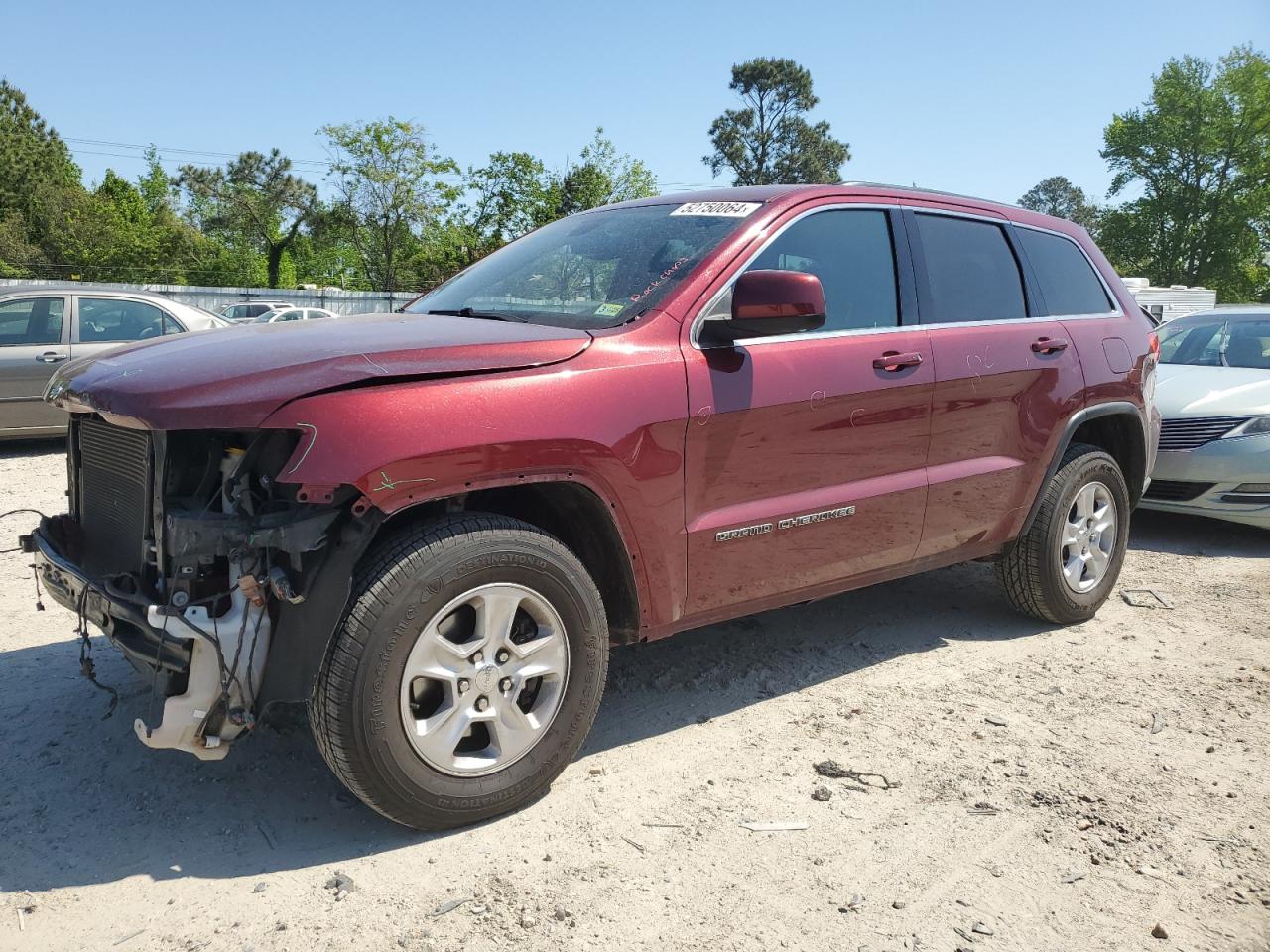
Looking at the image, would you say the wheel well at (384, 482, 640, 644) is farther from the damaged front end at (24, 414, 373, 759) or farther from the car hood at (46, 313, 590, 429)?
the damaged front end at (24, 414, 373, 759)

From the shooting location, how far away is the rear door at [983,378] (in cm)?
391

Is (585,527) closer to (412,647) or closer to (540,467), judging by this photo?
(540,467)

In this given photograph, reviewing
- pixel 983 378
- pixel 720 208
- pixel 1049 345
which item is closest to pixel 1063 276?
pixel 1049 345

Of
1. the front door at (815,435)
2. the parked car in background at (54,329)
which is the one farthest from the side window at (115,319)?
the front door at (815,435)

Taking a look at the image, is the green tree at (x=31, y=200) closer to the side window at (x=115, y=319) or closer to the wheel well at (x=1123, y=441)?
the side window at (x=115, y=319)

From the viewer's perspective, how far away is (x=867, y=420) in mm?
3594

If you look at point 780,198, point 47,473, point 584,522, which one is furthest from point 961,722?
point 47,473

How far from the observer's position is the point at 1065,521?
4.50m

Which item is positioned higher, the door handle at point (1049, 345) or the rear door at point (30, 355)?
the door handle at point (1049, 345)

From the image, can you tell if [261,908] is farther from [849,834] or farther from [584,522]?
[849,834]

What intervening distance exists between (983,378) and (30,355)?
28.5 feet

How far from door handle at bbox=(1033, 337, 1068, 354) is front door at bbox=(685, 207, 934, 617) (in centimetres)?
75

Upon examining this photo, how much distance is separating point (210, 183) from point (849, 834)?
64661 millimetres

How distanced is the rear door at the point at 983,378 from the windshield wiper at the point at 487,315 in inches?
64.1
